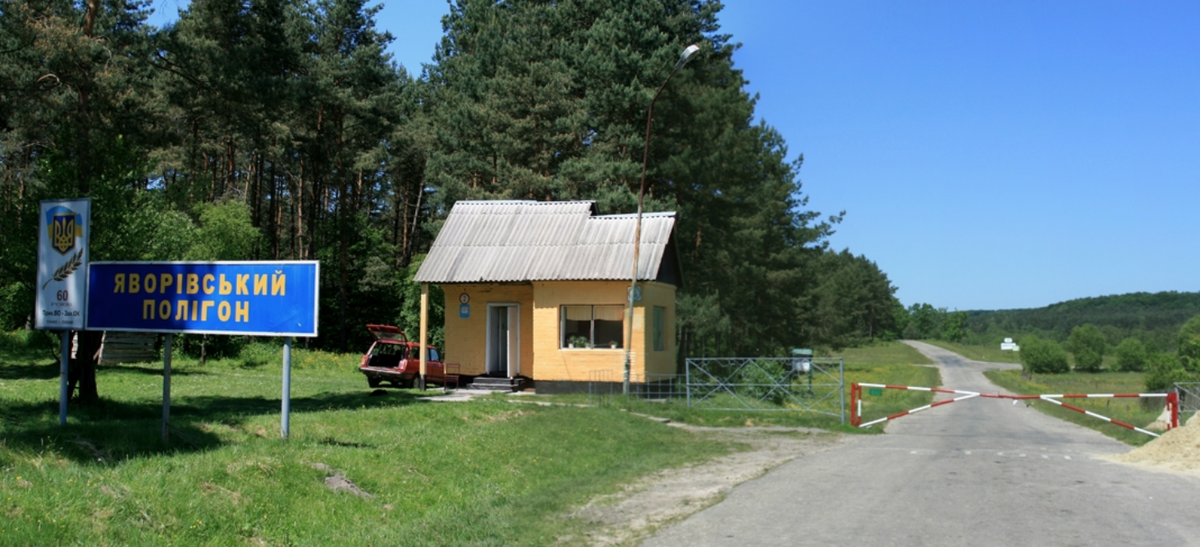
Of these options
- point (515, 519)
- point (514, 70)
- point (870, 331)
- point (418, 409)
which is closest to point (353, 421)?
point (418, 409)

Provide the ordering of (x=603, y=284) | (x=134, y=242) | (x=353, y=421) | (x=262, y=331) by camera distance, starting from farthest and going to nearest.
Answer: (x=603, y=284) < (x=134, y=242) < (x=353, y=421) < (x=262, y=331)

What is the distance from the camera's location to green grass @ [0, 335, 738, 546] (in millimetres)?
7504

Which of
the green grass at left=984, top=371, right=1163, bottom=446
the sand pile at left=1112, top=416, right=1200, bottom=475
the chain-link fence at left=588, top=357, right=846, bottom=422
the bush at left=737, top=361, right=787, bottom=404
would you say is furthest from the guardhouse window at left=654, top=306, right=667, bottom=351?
the sand pile at left=1112, top=416, right=1200, bottom=475

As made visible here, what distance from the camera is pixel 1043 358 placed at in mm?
95875

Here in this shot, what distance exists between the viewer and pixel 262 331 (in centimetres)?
1078

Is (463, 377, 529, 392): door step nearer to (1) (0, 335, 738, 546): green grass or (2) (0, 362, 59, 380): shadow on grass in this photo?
(1) (0, 335, 738, 546): green grass

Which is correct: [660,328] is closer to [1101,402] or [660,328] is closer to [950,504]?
[950,504]

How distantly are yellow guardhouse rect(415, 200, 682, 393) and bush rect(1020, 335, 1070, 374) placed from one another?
82491 millimetres

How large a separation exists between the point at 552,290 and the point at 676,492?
45.1 ft

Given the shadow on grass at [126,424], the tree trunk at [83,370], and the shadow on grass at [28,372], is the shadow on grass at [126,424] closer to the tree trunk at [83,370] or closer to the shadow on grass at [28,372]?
the tree trunk at [83,370]

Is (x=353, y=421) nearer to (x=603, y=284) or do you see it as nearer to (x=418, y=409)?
(x=418, y=409)

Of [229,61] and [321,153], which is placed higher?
[321,153]

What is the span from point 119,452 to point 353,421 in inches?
172

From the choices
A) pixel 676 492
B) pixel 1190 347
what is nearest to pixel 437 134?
pixel 676 492
